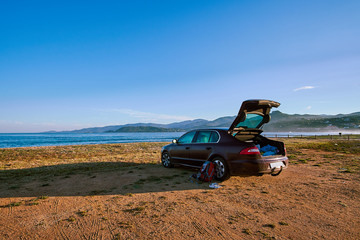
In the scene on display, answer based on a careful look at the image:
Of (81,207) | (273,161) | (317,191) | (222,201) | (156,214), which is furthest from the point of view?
(273,161)

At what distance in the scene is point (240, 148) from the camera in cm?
591

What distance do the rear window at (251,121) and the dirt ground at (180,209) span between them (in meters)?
1.77

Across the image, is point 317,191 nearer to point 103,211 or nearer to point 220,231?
point 220,231

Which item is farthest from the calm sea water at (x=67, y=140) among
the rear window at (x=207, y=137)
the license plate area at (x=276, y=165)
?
the license plate area at (x=276, y=165)

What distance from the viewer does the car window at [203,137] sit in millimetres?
7209

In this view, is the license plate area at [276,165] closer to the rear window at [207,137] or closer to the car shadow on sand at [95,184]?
the rear window at [207,137]

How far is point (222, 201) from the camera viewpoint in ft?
15.2

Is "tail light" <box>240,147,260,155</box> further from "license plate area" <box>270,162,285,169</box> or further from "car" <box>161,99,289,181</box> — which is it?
"license plate area" <box>270,162,285,169</box>

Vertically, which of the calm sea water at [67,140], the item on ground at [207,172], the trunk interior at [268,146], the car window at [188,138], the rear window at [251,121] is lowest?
the calm sea water at [67,140]

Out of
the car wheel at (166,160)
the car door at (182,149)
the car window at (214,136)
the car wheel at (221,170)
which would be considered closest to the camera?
the car wheel at (221,170)

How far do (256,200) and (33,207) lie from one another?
4733 millimetres

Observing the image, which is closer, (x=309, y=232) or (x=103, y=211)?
(x=309, y=232)

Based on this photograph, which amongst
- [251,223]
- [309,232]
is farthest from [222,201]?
[309,232]

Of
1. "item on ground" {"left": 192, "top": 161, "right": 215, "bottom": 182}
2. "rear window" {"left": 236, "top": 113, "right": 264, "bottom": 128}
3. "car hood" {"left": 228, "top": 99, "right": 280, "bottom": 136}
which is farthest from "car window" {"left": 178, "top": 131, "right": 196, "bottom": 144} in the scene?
"rear window" {"left": 236, "top": 113, "right": 264, "bottom": 128}
